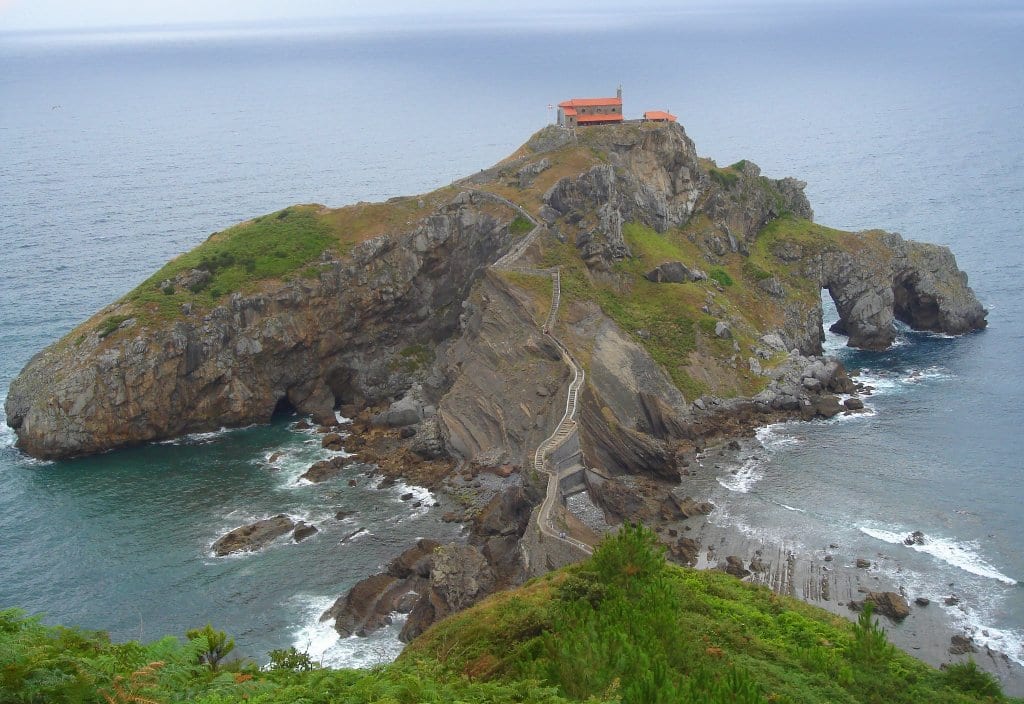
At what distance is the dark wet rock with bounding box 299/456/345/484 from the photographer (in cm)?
7569

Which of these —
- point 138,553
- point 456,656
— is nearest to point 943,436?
point 456,656

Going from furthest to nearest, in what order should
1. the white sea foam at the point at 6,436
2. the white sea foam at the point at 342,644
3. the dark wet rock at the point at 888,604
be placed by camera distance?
the white sea foam at the point at 6,436 → the dark wet rock at the point at 888,604 → the white sea foam at the point at 342,644

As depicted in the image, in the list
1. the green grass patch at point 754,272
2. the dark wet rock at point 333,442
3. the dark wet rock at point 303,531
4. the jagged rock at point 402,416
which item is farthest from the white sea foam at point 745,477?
the dark wet rock at point 333,442

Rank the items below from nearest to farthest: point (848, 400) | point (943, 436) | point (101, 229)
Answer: point (943, 436) < point (848, 400) < point (101, 229)

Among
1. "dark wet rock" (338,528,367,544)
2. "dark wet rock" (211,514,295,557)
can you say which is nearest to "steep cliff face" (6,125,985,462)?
"dark wet rock" (338,528,367,544)

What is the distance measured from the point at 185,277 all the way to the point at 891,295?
7176 cm

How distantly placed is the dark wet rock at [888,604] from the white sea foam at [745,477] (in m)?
14.7

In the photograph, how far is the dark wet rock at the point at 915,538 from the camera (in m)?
62.9

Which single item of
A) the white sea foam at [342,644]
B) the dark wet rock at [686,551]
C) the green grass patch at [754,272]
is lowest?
the white sea foam at [342,644]

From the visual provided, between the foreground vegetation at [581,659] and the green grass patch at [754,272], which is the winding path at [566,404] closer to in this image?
the foreground vegetation at [581,659]

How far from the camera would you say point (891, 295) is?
4035 inches

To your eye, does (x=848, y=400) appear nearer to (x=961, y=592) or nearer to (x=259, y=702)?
(x=961, y=592)

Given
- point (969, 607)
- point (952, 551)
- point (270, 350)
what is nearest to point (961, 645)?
point (969, 607)

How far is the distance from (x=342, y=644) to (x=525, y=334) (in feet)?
114
